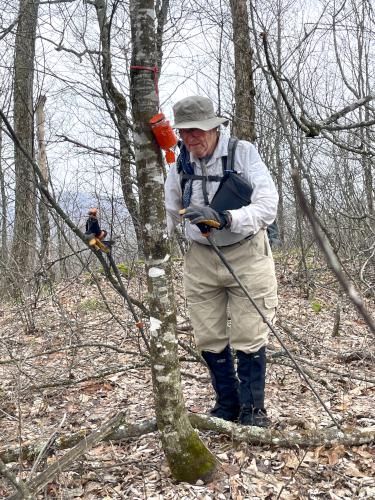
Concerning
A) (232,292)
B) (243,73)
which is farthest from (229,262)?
(243,73)

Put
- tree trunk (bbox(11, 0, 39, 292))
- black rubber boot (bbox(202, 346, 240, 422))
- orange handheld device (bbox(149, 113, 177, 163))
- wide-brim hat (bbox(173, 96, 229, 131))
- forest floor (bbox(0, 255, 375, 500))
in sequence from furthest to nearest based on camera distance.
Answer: tree trunk (bbox(11, 0, 39, 292))
black rubber boot (bbox(202, 346, 240, 422))
wide-brim hat (bbox(173, 96, 229, 131))
forest floor (bbox(0, 255, 375, 500))
orange handheld device (bbox(149, 113, 177, 163))

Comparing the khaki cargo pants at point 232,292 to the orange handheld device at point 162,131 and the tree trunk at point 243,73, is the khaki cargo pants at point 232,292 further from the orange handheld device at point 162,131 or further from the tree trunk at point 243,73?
the tree trunk at point 243,73

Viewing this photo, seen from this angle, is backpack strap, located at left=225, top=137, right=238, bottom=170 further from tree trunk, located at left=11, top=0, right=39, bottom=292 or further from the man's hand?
tree trunk, located at left=11, top=0, right=39, bottom=292

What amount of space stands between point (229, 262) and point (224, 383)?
899 millimetres

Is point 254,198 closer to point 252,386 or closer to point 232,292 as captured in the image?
point 232,292

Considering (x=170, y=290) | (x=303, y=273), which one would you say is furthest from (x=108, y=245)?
(x=303, y=273)

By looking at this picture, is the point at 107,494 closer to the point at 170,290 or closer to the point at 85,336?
the point at 170,290

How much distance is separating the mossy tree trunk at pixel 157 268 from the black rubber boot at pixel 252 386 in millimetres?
601

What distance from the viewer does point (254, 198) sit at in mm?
3027

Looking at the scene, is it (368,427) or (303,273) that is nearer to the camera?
(368,427)

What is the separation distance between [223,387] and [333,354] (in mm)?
2148

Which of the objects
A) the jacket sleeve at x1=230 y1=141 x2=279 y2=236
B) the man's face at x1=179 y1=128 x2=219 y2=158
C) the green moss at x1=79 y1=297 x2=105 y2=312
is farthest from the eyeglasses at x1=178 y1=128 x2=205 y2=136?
the green moss at x1=79 y1=297 x2=105 y2=312

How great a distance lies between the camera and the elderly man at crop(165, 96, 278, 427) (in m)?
3.04

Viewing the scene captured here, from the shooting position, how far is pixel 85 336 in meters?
6.05
